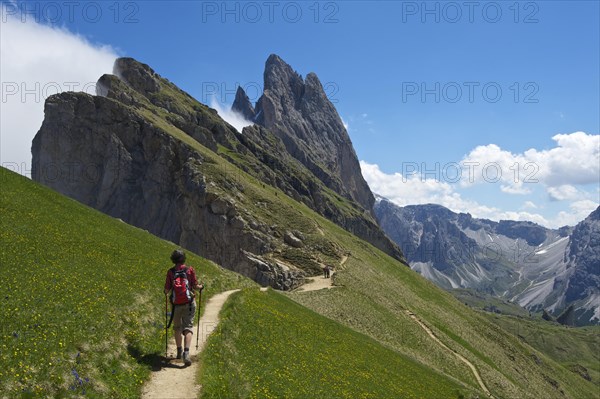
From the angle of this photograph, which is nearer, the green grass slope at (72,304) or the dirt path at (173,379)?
the green grass slope at (72,304)

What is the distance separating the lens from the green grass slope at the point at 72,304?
1527cm

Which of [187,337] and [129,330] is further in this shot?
[129,330]

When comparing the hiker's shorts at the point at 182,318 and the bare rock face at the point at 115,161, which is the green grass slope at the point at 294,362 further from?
the bare rock face at the point at 115,161

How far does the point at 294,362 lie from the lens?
25.3m

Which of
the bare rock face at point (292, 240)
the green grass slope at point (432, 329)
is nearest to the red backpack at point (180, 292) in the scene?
the green grass slope at point (432, 329)

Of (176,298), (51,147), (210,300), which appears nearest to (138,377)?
(176,298)

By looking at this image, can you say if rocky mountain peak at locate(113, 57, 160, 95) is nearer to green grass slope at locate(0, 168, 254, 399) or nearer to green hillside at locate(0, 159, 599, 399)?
green hillside at locate(0, 159, 599, 399)

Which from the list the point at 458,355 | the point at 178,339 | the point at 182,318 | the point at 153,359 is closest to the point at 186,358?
the point at 178,339

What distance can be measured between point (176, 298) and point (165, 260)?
23.1 metres

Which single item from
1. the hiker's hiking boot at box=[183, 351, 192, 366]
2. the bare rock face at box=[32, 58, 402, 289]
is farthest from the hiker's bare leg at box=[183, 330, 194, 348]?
the bare rock face at box=[32, 58, 402, 289]

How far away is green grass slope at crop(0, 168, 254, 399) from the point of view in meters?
15.3

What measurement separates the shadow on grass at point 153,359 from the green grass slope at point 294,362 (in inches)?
57.8

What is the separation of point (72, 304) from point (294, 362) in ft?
40.0

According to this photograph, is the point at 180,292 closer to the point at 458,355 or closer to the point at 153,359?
the point at 153,359
